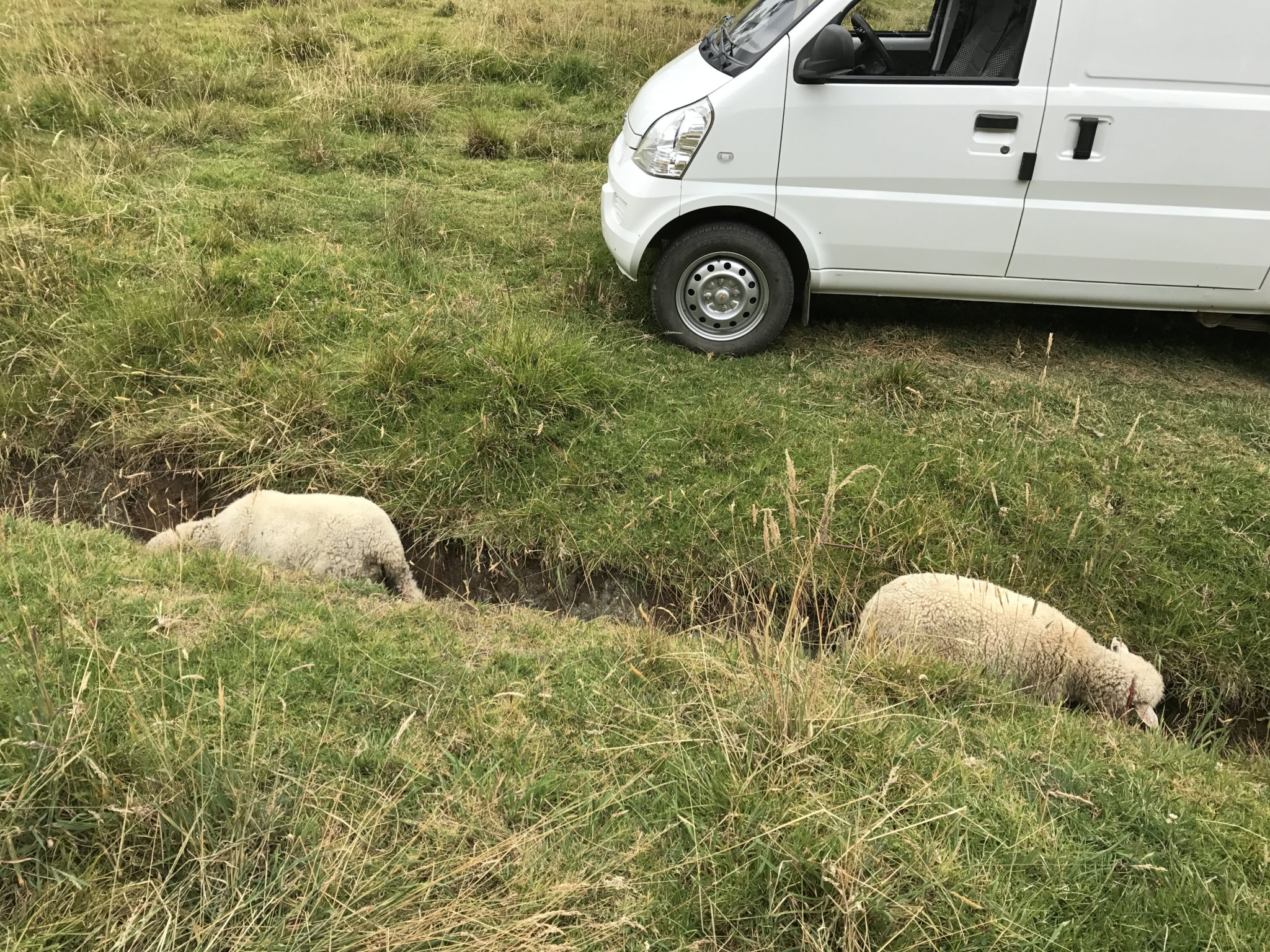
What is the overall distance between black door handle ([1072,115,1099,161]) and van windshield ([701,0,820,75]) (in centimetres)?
173

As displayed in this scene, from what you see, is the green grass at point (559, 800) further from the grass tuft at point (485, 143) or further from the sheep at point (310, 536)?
the grass tuft at point (485, 143)

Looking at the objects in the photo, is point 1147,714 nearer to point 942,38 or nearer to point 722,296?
point 722,296

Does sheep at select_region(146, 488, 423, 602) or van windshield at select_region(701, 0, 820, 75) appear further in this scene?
van windshield at select_region(701, 0, 820, 75)

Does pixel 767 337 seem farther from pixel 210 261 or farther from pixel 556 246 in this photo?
pixel 210 261

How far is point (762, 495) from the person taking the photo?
4582 millimetres

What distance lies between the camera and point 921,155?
4844mm

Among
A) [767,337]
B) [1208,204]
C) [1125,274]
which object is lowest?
[767,337]

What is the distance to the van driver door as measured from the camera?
470 cm

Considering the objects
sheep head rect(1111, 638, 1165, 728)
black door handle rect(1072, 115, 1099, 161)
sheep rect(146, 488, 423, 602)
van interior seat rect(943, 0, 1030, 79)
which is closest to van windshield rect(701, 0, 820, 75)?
van interior seat rect(943, 0, 1030, 79)

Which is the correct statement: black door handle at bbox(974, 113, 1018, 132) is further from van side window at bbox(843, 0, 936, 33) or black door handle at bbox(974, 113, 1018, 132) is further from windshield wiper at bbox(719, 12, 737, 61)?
van side window at bbox(843, 0, 936, 33)

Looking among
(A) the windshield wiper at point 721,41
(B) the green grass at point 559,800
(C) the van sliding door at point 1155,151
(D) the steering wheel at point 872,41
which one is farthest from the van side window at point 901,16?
(B) the green grass at point 559,800

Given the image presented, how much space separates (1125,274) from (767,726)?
13.7 ft

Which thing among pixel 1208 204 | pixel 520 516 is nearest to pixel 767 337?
pixel 520 516

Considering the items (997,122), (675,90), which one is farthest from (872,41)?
(675,90)
